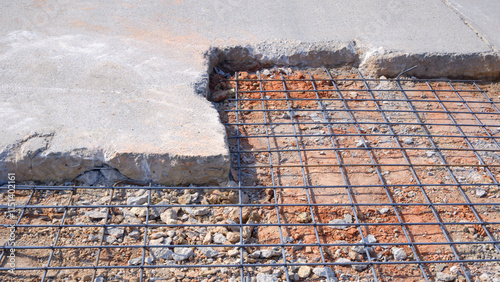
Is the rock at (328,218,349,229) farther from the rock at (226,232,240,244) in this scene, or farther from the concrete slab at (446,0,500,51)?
the concrete slab at (446,0,500,51)

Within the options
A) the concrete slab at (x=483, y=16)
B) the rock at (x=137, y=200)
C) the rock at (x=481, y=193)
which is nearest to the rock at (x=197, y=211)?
the rock at (x=137, y=200)

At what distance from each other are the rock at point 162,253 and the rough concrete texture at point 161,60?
1.35 feet

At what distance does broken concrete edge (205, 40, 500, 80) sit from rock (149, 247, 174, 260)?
5.15ft

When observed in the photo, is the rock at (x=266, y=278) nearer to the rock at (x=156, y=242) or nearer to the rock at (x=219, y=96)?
the rock at (x=156, y=242)

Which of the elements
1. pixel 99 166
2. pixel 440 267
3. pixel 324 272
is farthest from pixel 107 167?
pixel 440 267

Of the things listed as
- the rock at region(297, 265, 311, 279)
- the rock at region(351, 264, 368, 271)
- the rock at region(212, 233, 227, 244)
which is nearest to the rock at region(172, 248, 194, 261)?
the rock at region(212, 233, 227, 244)

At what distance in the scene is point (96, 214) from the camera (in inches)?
82.0

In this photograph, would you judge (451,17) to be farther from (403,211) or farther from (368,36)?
(403,211)

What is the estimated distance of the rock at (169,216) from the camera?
2062 mm

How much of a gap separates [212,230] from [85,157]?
2.46 ft

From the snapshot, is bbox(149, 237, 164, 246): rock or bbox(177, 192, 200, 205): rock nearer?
bbox(149, 237, 164, 246): rock

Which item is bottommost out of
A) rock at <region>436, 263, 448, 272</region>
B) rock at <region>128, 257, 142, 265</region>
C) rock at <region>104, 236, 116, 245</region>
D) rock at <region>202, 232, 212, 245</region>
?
rock at <region>104, 236, 116, 245</region>

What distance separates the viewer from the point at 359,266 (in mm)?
1906

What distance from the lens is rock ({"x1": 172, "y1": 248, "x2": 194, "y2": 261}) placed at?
1909mm
